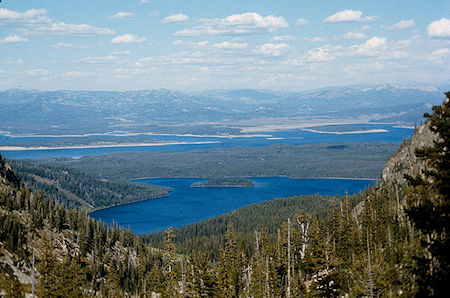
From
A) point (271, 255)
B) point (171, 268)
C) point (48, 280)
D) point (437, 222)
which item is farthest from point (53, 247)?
point (437, 222)

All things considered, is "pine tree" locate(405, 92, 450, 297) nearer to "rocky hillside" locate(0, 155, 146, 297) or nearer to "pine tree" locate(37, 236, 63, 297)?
"pine tree" locate(37, 236, 63, 297)

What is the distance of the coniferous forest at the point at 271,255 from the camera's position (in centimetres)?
2623

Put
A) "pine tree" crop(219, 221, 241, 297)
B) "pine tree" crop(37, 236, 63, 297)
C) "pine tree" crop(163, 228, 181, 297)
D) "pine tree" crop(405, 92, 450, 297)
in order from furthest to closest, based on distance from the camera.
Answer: "pine tree" crop(219, 221, 241, 297) → "pine tree" crop(163, 228, 181, 297) → "pine tree" crop(37, 236, 63, 297) → "pine tree" crop(405, 92, 450, 297)

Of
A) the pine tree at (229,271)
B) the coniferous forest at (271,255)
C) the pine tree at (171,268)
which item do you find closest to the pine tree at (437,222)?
the coniferous forest at (271,255)

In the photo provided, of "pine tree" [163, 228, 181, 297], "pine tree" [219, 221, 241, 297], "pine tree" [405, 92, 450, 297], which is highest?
"pine tree" [405, 92, 450, 297]

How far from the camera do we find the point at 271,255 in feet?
244

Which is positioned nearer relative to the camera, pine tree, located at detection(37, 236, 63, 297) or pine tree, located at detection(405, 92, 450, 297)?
pine tree, located at detection(405, 92, 450, 297)

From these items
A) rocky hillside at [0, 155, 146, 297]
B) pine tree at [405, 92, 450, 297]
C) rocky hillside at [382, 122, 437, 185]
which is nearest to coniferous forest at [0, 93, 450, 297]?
pine tree at [405, 92, 450, 297]

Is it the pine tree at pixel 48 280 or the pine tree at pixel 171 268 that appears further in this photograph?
the pine tree at pixel 171 268

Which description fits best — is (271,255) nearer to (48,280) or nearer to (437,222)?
(48,280)

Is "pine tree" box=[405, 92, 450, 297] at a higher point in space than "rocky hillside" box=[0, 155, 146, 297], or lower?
higher

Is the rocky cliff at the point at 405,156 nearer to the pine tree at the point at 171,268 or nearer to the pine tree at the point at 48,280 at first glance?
the pine tree at the point at 171,268

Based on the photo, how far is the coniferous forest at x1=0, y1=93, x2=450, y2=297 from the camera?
2623 centimetres

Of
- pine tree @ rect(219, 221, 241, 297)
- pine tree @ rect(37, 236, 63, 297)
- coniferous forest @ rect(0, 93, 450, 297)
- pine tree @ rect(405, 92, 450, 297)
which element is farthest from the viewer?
pine tree @ rect(219, 221, 241, 297)
